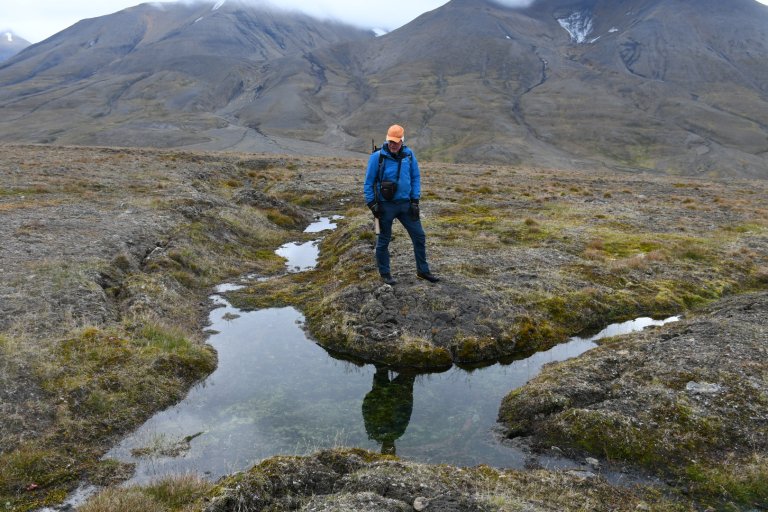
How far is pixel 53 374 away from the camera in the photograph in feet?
36.6

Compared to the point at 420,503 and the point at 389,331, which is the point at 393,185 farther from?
the point at 420,503

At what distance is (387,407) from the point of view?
11.9 metres

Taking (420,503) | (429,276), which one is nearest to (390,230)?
(429,276)

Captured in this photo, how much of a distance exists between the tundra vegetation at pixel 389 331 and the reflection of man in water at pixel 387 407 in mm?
950

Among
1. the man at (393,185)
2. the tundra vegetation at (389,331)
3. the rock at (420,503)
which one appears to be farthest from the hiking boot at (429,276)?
the rock at (420,503)

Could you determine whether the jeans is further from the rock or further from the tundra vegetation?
the rock

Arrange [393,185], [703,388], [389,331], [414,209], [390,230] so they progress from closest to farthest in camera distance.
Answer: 1. [703,388]
2. [389,331]
3. [393,185]
4. [414,209]
5. [390,230]

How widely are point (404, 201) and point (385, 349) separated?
4.62 m

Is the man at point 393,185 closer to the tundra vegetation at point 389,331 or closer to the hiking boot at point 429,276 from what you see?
the hiking boot at point 429,276

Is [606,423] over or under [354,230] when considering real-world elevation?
under

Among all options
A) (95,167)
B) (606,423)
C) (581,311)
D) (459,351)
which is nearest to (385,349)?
(459,351)

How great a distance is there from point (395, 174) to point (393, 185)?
35cm

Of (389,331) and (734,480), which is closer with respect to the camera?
(734,480)

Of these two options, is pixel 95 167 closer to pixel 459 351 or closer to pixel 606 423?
pixel 459 351
